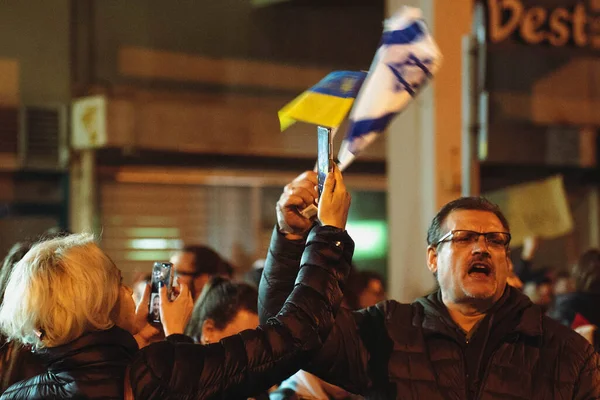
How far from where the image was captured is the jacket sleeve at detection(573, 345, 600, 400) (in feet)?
11.1

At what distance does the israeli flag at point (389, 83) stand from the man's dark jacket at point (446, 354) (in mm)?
429

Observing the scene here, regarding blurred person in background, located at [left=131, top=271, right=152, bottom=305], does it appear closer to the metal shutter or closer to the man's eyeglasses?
the man's eyeglasses

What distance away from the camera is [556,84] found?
14.8m

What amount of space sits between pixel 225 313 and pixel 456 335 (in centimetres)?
122

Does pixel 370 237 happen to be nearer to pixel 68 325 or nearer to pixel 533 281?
pixel 533 281

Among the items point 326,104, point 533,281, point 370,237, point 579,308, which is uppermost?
point 326,104

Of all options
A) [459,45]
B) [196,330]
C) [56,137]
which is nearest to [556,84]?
[459,45]

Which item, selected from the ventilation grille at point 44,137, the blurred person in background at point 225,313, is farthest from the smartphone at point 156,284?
the ventilation grille at point 44,137

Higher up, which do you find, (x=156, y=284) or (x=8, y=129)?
(x=8, y=129)

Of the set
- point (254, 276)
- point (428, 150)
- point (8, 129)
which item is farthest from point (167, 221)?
point (254, 276)

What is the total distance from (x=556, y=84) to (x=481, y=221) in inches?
460

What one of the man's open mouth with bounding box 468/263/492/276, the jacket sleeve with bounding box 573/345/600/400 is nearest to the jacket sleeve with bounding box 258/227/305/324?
the man's open mouth with bounding box 468/263/492/276

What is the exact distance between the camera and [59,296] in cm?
291

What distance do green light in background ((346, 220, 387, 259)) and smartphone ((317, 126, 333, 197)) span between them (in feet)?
37.3
